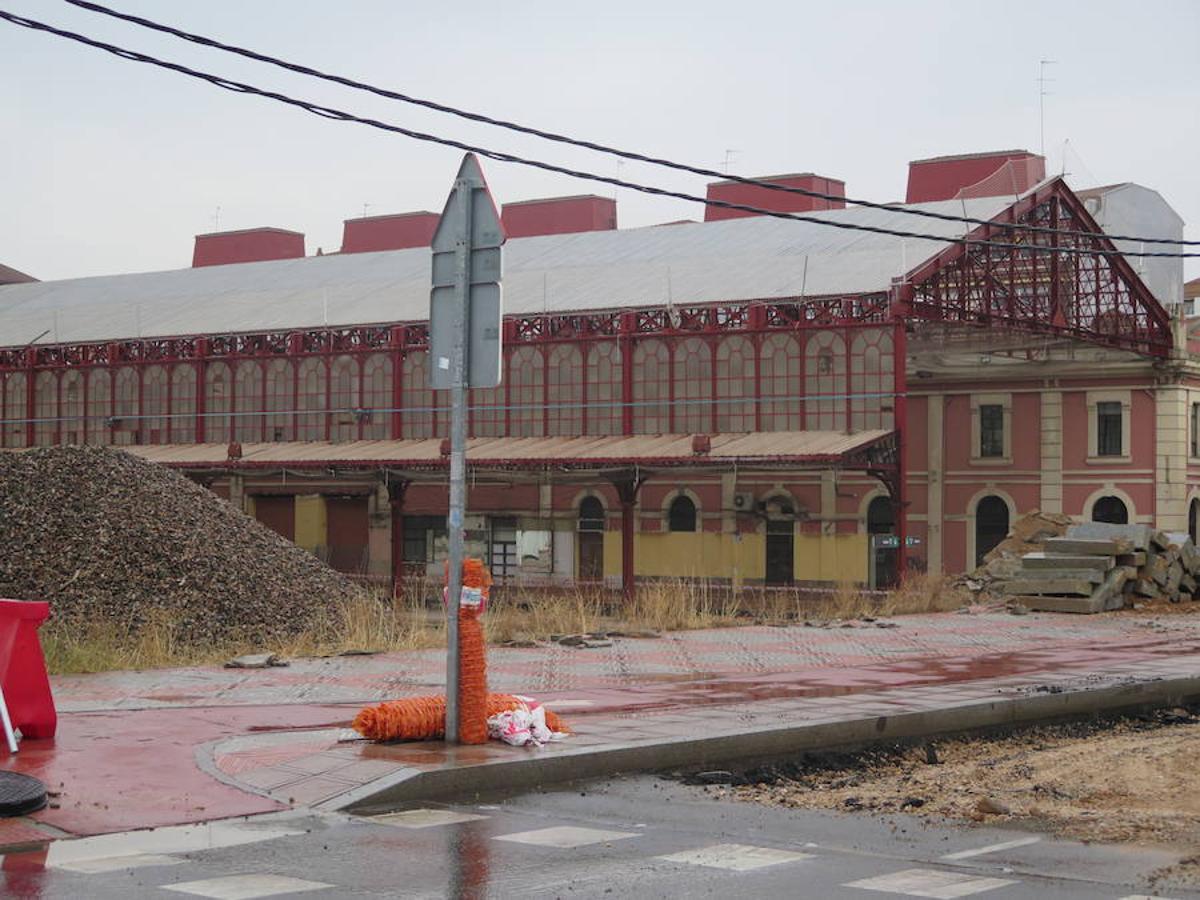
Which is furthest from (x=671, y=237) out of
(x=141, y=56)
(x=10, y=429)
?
(x=141, y=56)

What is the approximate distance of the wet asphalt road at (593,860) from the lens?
7.65m

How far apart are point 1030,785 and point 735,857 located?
3.34 m

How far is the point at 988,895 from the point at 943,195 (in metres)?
47.3

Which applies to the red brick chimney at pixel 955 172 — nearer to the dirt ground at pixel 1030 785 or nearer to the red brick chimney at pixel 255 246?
the red brick chimney at pixel 255 246

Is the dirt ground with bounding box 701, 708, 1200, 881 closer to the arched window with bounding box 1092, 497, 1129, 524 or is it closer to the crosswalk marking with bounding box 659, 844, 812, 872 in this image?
the crosswalk marking with bounding box 659, 844, 812, 872

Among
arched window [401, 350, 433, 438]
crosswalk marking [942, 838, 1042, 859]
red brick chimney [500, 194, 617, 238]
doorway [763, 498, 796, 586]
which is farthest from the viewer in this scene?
red brick chimney [500, 194, 617, 238]

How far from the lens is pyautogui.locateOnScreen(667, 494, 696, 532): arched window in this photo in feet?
162

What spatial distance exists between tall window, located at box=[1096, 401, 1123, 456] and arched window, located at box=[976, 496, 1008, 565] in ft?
10.8

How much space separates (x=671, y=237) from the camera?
52000mm

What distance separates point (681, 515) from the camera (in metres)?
49.7

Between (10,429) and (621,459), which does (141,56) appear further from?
(10,429)

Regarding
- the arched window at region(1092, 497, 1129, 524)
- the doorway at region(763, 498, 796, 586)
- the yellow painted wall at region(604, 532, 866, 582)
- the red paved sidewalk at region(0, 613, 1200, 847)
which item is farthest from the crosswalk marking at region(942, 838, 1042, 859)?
the arched window at region(1092, 497, 1129, 524)

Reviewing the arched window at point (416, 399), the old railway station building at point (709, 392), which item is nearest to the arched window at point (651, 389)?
the old railway station building at point (709, 392)

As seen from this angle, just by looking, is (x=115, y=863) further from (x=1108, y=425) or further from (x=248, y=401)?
(x=1108, y=425)
